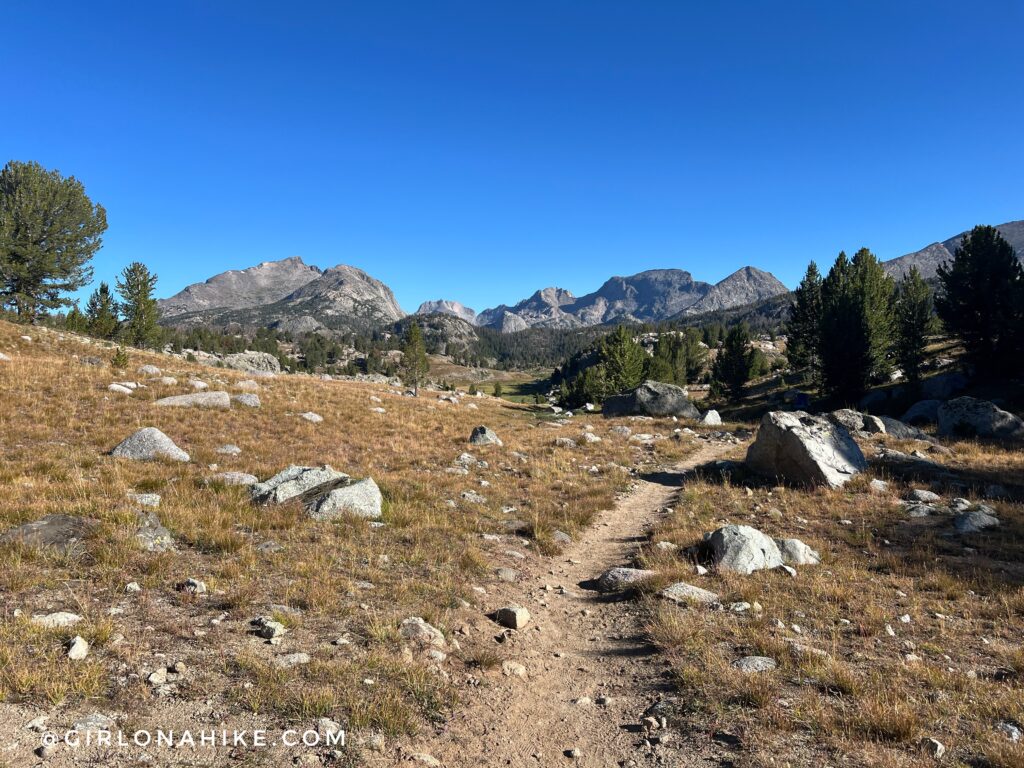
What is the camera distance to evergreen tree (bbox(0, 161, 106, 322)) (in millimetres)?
50219

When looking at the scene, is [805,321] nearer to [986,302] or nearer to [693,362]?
[986,302]

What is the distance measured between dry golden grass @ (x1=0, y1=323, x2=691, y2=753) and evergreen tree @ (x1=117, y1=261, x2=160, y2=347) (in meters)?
55.0

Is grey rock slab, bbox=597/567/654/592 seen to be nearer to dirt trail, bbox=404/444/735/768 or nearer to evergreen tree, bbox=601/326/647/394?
dirt trail, bbox=404/444/735/768

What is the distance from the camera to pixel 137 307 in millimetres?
67750

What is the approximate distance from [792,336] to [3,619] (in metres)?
87.2

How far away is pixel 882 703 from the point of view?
18.0 feet

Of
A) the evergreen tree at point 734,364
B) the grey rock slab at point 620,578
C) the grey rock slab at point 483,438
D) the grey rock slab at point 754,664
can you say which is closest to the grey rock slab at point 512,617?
the grey rock slab at point 620,578

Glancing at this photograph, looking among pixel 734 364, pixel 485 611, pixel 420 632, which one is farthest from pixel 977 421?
pixel 734 364

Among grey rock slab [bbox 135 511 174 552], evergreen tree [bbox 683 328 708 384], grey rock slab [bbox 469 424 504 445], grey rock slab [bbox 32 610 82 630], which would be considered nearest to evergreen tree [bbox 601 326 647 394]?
grey rock slab [bbox 469 424 504 445]

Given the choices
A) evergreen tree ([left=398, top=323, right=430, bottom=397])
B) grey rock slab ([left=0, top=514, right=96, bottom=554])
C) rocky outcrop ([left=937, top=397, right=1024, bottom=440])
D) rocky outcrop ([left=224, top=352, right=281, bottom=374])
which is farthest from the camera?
rocky outcrop ([left=224, top=352, right=281, bottom=374])

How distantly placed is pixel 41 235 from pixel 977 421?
8553 cm

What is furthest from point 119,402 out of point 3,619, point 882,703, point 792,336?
point 792,336

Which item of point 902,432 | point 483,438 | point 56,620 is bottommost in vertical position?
point 902,432

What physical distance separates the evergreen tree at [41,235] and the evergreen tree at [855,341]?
86.0 m
